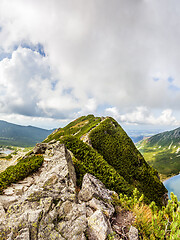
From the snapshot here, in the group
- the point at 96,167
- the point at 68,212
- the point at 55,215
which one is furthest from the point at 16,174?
the point at 96,167

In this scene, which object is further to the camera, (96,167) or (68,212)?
(96,167)

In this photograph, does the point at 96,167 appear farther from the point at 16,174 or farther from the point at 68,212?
the point at 68,212

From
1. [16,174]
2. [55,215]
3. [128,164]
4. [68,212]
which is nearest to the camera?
[55,215]

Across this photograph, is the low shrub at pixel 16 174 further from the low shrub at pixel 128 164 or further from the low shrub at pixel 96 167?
the low shrub at pixel 128 164

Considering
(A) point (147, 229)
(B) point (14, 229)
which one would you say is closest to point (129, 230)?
(A) point (147, 229)

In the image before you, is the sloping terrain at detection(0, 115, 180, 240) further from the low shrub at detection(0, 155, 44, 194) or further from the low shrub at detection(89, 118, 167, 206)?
the low shrub at detection(89, 118, 167, 206)

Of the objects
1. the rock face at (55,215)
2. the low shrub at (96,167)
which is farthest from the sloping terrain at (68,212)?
the low shrub at (96,167)

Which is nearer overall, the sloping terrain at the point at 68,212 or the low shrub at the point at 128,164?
the sloping terrain at the point at 68,212

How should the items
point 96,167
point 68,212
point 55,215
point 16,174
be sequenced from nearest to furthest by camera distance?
point 55,215 → point 68,212 → point 16,174 → point 96,167

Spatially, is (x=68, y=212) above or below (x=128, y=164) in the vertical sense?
above

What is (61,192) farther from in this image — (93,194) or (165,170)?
(165,170)

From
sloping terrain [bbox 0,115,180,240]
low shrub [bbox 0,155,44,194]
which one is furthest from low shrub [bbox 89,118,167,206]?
low shrub [bbox 0,155,44,194]

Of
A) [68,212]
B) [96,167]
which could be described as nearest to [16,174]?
[68,212]

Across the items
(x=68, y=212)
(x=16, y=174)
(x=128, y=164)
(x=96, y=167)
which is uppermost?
(x=16, y=174)
